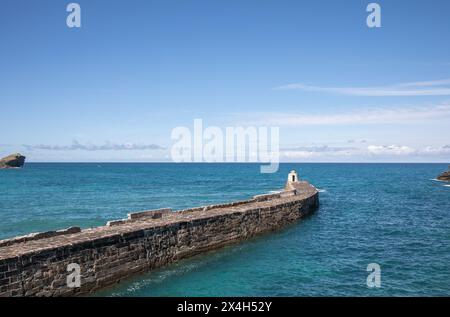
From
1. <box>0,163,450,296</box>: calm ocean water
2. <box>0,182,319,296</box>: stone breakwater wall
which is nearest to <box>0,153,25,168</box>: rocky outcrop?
<box>0,163,450,296</box>: calm ocean water

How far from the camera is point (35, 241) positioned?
43.1 feet

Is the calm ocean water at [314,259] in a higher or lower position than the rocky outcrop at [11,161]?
lower

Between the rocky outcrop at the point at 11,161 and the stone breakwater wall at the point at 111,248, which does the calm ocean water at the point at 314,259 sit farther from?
the rocky outcrop at the point at 11,161

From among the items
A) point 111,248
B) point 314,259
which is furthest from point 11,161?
point 314,259

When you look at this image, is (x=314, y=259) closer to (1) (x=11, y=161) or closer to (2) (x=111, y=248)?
(2) (x=111, y=248)

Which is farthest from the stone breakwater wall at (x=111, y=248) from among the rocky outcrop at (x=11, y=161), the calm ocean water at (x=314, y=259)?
the rocky outcrop at (x=11, y=161)

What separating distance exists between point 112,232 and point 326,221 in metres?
18.4

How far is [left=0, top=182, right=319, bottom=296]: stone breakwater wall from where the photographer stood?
1095 centimetres

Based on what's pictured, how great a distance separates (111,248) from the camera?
44.4ft

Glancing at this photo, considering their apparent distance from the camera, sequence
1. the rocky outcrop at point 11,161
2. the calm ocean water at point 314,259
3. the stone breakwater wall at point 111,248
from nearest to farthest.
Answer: the stone breakwater wall at point 111,248
the calm ocean water at point 314,259
the rocky outcrop at point 11,161

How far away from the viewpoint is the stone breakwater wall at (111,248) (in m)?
10.9

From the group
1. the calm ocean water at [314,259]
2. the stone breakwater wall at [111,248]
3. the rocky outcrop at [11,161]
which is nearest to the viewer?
the stone breakwater wall at [111,248]

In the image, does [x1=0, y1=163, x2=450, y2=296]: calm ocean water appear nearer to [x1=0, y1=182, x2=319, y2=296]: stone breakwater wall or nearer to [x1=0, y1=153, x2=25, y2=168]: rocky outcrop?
[x1=0, y1=182, x2=319, y2=296]: stone breakwater wall

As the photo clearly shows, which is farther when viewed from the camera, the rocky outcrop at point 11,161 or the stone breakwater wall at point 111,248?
the rocky outcrop at point 11,161
